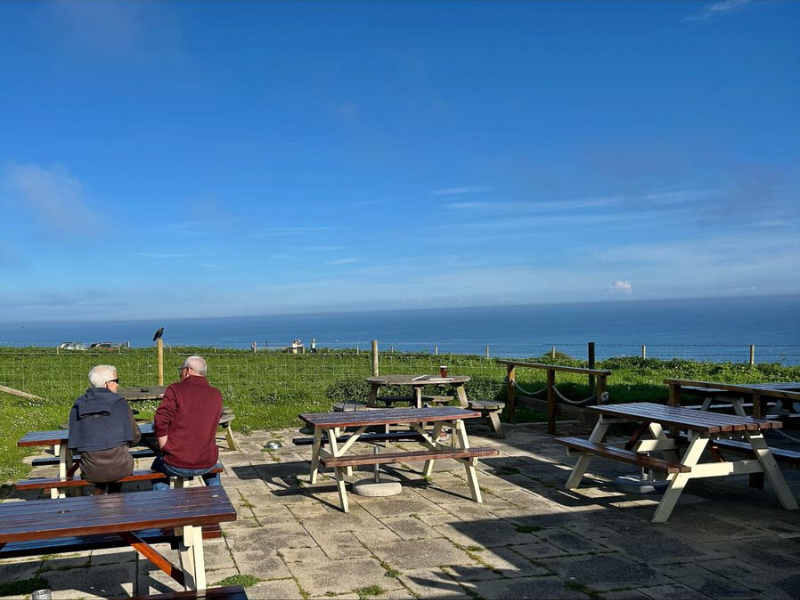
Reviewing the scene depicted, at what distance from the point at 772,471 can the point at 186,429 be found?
15.3 feet

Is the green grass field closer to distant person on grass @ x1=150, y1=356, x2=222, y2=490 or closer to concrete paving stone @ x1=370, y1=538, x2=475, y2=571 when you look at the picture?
distant person on grass @ x1=150, y1=356, x2=222, y2=490

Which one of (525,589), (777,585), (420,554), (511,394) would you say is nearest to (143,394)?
(420,554)

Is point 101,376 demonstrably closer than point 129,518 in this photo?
No

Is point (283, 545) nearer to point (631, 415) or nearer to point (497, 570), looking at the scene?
point (497, 570)

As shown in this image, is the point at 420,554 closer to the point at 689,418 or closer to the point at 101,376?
the point at 101,376

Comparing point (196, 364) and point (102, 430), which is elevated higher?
point (196, 364)

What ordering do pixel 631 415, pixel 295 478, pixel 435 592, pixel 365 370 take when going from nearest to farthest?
pixel 435 592 < pixel 631 415 < pixel 295 478 < pixel 365 370

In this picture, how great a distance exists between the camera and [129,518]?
323 centimetres

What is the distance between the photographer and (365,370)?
18.5 meters

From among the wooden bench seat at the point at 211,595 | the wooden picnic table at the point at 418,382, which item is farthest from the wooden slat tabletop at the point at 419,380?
the wooden bench seat at the point at 211,595

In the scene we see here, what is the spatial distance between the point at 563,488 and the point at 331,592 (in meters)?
3.20

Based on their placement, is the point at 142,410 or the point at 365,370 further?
the point at 365,370

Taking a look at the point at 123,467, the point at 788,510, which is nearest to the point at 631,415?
the point at 788,510

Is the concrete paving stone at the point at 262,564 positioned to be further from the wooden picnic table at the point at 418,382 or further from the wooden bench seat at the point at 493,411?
the wooden bench seat at the point at 493,411
